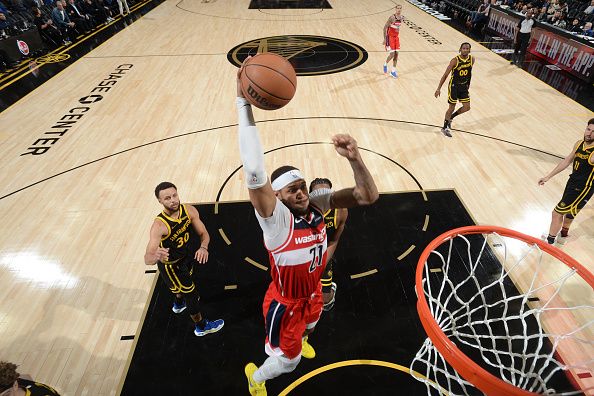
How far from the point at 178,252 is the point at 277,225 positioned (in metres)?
1.41

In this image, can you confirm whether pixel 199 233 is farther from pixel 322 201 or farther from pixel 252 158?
pixel 252 158

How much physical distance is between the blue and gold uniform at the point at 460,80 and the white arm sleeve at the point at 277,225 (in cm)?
562

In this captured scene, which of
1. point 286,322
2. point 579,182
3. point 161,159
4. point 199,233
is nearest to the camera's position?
point 286,322

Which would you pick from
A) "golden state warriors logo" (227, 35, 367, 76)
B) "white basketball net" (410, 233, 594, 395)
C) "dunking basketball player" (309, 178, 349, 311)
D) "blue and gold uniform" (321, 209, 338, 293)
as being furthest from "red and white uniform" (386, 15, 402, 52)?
"blue and gold uniform" (321, 209, 338, 293)

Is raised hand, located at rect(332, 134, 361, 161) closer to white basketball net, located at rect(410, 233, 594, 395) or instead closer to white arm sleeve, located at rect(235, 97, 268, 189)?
white arm sleeve, located at rect(235, 97, 268, 189)

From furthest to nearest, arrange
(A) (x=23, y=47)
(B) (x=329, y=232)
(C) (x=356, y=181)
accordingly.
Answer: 1. (A) (x=23, y=47)
2. (B) (x=329, y=232)
3. (C) (x=356, y=181)

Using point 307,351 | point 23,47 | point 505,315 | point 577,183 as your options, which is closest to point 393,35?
point 577,183

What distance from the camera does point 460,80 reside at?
20.7 feet

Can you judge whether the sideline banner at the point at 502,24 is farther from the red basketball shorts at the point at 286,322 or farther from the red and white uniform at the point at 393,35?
the red basketball shorts at the point at 286,322

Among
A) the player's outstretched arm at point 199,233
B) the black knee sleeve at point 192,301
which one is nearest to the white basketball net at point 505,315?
the player's outstretched arm at point 199,233

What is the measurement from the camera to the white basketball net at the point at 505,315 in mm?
2943

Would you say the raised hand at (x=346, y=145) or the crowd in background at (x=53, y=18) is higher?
the raised hand at (x=346, y=145)

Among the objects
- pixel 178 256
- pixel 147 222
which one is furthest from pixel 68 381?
pixel 147 222

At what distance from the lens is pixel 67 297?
3826 millimetres
